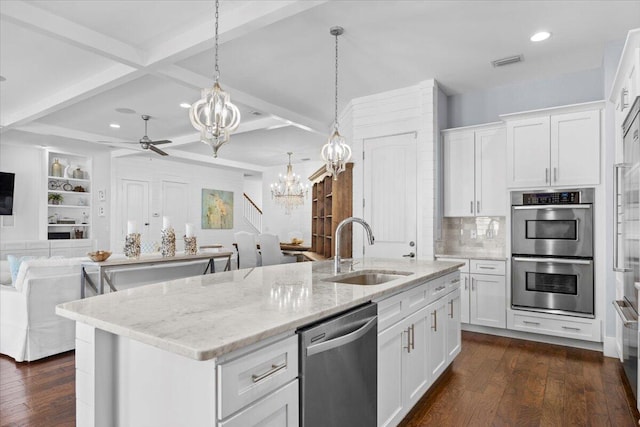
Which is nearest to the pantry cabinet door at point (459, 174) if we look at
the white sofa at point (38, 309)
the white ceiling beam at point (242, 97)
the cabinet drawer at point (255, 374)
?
the white ceiling beam at point (242, 97)

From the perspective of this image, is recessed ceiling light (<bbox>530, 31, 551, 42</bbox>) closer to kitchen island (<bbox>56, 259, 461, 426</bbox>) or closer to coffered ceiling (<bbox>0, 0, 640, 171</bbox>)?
coffered ceiling (<bbox>0, 0, 640, 171</bbox>)

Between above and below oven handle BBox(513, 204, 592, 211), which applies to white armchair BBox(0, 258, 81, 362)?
below

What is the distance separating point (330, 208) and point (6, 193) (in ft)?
18.5

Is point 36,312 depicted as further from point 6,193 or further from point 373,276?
point 6,193

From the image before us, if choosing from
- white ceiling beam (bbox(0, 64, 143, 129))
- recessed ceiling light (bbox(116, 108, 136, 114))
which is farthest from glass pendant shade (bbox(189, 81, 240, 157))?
recessed ceiling light (bbox(116, 108, 136, 114))

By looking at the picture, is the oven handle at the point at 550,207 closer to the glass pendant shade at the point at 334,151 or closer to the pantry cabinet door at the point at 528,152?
the pantry cabinet door at the point at 528,152

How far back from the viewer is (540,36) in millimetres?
3436

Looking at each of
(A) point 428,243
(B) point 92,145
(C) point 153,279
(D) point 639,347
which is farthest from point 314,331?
(B) point 92,145

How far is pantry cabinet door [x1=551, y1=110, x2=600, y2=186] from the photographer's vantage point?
148 inches

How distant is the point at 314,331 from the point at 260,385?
300 mm

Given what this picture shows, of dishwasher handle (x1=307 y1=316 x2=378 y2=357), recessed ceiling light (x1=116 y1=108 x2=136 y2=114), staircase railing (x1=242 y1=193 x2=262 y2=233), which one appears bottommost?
dishwasher handle (x1=307 y1=316 x2=378 y2=357)

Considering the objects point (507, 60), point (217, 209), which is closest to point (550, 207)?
point (507, 60)

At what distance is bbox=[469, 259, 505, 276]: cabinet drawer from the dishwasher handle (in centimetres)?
285

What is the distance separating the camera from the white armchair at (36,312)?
11.0 ft
